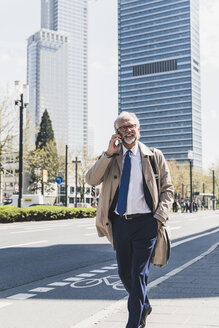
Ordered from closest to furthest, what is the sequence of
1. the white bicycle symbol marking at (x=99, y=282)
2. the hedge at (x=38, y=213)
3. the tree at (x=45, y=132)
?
the white bicycle symbol marking at (x=99, y=282)
the hedge at (x=38, y=213)
the tree at (x=45, y=132)

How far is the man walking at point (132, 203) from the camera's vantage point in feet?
13.2

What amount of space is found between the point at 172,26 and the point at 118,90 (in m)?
31.6

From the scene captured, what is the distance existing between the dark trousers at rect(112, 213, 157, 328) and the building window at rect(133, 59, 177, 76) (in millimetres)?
176030

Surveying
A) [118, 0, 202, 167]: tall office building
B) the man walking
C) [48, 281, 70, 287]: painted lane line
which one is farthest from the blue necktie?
[118, 0, 202, 167]: tall office building

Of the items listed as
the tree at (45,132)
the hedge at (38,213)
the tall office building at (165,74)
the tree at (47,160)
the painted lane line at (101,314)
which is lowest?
the hedge at (38,213)

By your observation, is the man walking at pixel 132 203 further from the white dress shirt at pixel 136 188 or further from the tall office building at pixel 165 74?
the tall office building at pixel 165 74

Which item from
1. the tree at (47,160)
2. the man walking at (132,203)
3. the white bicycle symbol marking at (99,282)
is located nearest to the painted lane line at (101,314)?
the man walking at (132,203)

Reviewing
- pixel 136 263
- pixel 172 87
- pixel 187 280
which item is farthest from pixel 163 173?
pixel 172 87

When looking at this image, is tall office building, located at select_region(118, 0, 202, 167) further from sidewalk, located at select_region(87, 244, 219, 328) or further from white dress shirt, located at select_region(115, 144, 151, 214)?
white dress shirt, located at select_region(115, 144, 151, 214)

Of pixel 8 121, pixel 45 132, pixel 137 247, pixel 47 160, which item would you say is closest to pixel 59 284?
pixel 137 247

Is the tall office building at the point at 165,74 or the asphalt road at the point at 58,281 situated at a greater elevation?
the tall office building at the point at 165,74

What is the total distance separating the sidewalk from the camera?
4.53 m

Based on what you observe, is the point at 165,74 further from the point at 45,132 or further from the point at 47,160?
the point at 47,160

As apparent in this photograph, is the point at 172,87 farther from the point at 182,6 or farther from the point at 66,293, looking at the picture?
the point at 66,293
